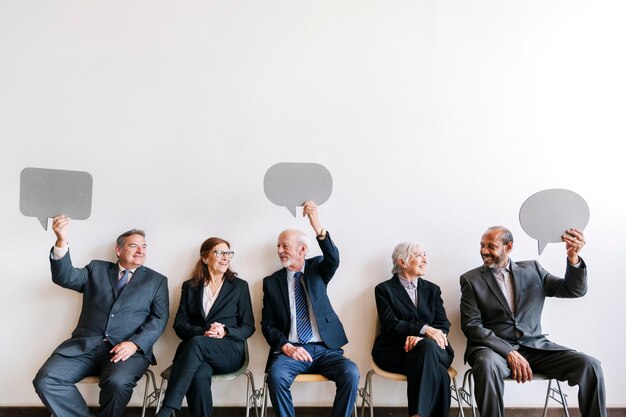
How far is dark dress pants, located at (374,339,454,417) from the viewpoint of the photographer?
113 inches

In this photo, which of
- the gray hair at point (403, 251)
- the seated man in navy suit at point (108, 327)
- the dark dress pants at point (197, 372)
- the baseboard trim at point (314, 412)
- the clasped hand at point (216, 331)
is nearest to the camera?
the dark dress pants at point (197, 372)

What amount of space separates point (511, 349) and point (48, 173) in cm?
332

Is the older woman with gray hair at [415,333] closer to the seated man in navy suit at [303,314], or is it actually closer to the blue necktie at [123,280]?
the seated man in navy suit at [303,314]

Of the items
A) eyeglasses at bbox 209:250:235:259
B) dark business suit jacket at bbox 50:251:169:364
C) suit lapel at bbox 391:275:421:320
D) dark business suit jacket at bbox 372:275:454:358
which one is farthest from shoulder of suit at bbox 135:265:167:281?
suit lapel at bbox 391:275:421:320

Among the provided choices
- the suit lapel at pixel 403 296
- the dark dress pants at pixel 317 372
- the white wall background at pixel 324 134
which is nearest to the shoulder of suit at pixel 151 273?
the white wall background at pixel 324 134

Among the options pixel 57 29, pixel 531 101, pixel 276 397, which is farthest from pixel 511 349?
pixel 57 29

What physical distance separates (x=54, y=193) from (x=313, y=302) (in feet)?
6.32

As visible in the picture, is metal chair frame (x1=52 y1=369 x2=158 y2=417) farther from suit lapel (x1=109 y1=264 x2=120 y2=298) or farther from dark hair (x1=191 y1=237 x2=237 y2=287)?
dark hair (x1=191 y1=237 x2=237 y2=287)

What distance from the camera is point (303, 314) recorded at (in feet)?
11.0

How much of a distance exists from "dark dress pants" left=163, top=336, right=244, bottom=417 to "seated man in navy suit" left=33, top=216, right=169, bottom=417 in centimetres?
32

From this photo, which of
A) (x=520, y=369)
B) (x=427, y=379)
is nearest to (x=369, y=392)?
(x=427, y=379)

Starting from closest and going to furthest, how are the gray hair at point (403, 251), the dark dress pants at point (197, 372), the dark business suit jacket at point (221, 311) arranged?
the dark dress pants at point (197, 372) < the dark business suit jacket at point (221, 311) < the gray hair at point (403, 251)

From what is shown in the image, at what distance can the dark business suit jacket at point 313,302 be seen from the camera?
325 cm

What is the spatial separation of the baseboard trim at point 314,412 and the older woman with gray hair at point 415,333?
61 centimetres
